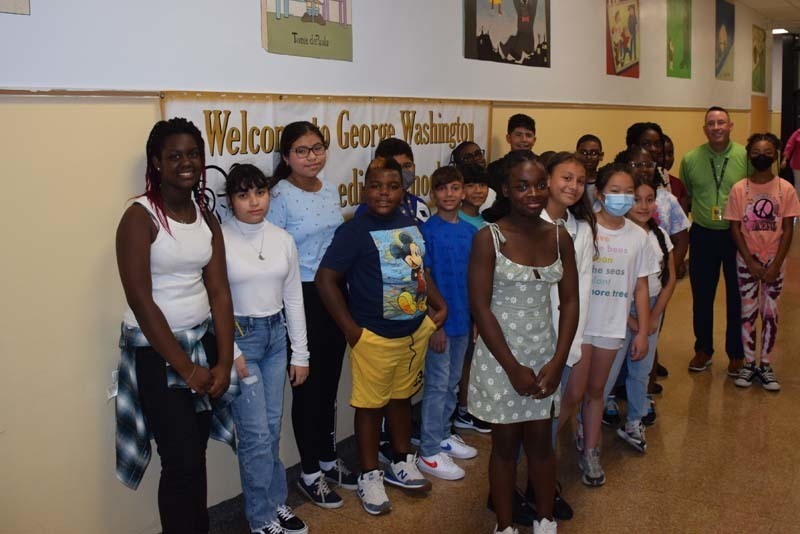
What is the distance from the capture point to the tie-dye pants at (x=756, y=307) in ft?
13.6

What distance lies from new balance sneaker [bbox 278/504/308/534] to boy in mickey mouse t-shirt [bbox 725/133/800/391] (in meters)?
2.72

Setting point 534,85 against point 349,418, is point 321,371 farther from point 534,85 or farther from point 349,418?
point 534,85

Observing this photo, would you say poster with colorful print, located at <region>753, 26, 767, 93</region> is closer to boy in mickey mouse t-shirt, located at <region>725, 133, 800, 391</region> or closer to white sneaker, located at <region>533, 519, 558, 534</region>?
boy in mickey mouse t-shirt, located at <region>725, 133, 800, 391</region>

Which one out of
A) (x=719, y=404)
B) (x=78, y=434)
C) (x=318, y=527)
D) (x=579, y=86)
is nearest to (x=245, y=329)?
(x=78, y=434)

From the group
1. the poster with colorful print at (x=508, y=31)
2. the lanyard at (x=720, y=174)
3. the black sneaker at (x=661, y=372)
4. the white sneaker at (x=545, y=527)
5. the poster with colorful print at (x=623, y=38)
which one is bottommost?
the white sneaker at (x=545, y=527)

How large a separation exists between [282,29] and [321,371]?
135 cm

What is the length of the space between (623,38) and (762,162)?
2432 millimetres

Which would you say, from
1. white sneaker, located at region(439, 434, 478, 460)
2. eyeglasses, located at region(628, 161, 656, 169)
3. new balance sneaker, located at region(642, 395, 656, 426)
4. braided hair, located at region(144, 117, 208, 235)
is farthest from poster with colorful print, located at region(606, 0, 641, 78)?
braided hair, located at region(144, 117, 208, 235)

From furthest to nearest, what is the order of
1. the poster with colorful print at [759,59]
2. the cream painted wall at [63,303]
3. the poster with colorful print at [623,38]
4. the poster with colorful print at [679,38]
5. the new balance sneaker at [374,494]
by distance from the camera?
the poster with colorful print at [759,59] < the poster with colorful print at [679,38] < the poster with colorful print at [623,38] < the new balance sneaker at [374,494] < the cream painted wall at [63,303]

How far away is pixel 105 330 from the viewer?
7.84 ft

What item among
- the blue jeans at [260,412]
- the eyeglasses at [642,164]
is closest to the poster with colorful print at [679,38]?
the eyeglasses at [642,164]

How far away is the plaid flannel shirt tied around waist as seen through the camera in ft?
7.18

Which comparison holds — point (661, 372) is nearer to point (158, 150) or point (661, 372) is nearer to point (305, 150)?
point (305, 150)

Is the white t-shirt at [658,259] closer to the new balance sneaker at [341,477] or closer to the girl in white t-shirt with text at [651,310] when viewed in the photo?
the girl in white t-shirt with text at [651,310]
